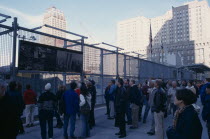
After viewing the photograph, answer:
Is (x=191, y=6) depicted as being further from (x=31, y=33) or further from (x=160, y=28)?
(x=31, y=33)

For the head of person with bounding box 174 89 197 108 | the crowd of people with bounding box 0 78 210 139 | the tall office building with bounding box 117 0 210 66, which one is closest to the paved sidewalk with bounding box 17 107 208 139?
the crowd of people with bounding box 0 78 210 139

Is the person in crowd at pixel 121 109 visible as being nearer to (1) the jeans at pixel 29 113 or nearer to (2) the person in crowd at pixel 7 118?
(1) the jeans at pixel 29 113

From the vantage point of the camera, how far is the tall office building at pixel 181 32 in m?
111

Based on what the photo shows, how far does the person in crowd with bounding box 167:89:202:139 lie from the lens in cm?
234

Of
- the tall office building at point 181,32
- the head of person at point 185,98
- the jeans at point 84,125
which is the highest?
the tall office building at point 181,32

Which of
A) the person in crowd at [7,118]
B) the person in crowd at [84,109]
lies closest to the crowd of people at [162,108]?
the person in crowd at [84,109]

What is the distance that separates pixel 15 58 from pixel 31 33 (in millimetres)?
1411

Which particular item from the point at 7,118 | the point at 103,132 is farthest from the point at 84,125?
the point at 7,118

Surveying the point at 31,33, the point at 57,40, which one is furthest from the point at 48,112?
the point at 57,40

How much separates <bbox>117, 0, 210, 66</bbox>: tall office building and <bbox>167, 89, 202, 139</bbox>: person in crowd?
8419cm

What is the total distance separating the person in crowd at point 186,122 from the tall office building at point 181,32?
84.2 meters

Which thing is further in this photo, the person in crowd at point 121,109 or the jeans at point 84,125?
the person in crowd at point 121,109

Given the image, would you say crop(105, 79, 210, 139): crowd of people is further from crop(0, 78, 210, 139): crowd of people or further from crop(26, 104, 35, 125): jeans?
crop(26, 104, 35, 125): jeans

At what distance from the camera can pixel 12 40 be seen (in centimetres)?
772
